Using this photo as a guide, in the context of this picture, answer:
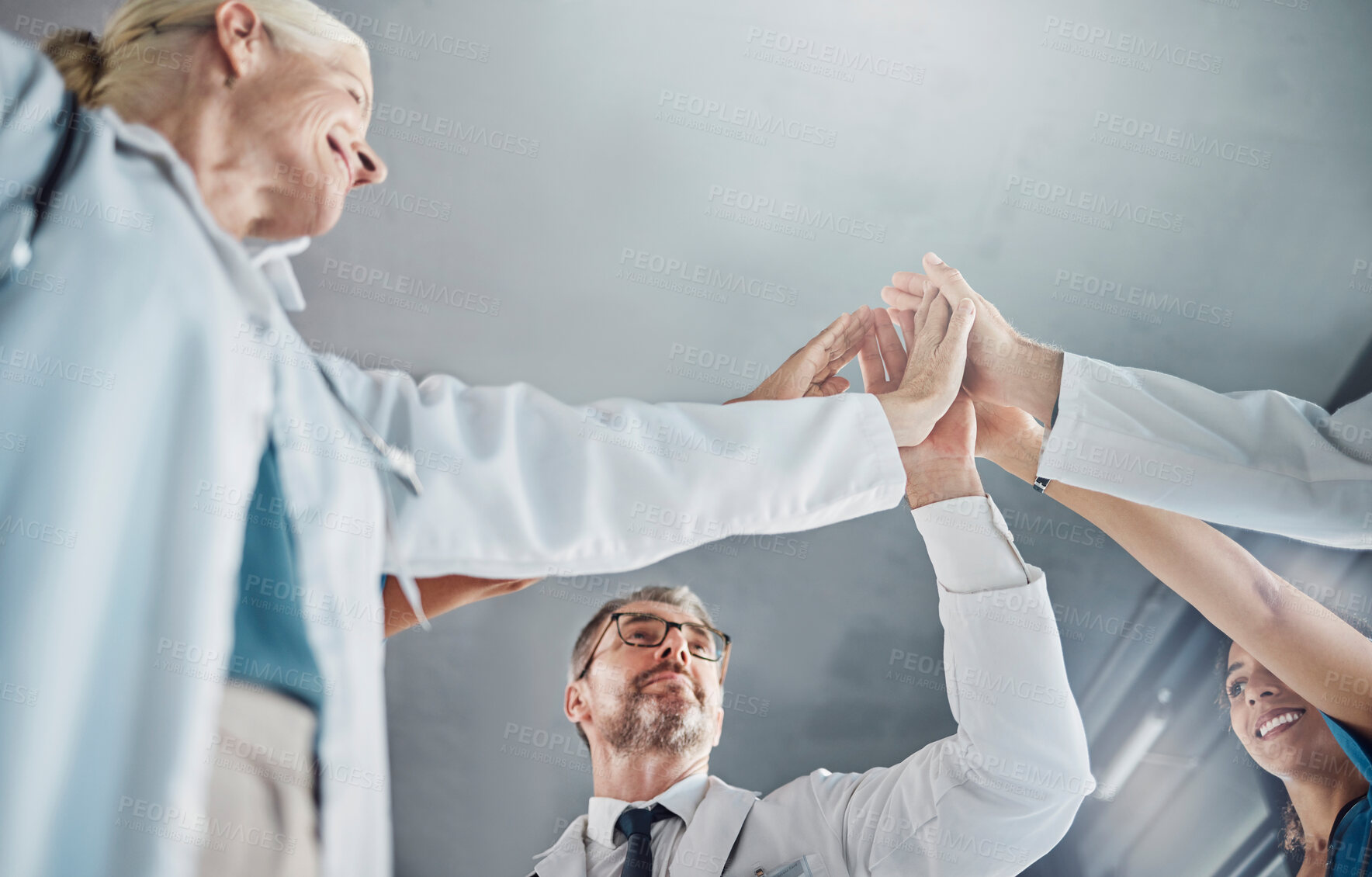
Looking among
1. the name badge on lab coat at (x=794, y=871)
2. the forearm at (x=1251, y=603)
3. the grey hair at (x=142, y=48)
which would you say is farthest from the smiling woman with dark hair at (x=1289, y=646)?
the grey hair at (x=142, y=48)

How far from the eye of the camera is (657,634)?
1.81 meters

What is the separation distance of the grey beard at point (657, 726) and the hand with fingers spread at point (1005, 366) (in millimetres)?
873

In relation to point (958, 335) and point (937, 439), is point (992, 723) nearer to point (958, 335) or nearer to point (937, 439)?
point (937, 439)

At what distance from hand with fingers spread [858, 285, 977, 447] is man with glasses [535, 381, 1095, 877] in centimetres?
13

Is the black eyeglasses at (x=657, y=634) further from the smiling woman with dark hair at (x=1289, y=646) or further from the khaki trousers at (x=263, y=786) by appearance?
the khaki trousers at (x=263, y=786)

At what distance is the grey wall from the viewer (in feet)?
5.58

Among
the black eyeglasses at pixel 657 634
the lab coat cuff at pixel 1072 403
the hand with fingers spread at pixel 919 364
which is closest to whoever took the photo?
the hand with fingers spread at pixel 919 364

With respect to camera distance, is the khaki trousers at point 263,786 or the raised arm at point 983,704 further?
the raised arm at point 983,704

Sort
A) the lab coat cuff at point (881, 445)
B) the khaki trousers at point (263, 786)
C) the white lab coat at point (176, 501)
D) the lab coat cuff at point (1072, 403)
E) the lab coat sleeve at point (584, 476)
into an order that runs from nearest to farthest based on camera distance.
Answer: the white lab coat at point (176, 501), the khaki trousers at point (263, 786), the lab coat sleeve at point (584, 476), the lab coat cuff at point (881, 445), the lab coat cuff at point (1072, 403)

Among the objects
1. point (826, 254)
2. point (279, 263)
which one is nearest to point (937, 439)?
point (826, 254)

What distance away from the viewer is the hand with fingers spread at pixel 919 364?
1.16 meters

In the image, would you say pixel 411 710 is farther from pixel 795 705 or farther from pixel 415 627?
pixel 795 705

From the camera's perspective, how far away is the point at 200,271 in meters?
0.73

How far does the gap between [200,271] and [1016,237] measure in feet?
5.57
